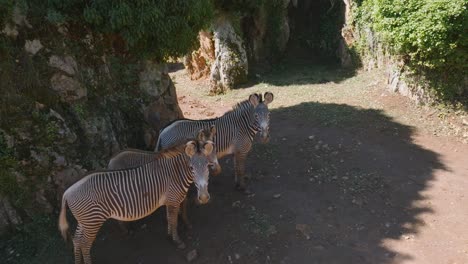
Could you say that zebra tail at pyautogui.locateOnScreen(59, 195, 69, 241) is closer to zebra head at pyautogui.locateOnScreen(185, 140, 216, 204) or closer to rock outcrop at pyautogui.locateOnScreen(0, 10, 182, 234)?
Answer: rock outcrop at pyautogui.locateOnScreen(0, 10, 182, 234)

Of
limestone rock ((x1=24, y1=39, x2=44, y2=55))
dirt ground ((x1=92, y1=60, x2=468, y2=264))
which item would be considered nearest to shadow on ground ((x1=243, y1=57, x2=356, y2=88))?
dirt ground ((x1=92, y1=60, x2=468, y2=264))

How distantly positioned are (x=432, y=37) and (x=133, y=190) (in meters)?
9.08

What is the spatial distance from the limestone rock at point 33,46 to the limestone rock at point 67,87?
59 centimetres

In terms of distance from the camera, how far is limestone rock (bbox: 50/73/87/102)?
7403 millimetres

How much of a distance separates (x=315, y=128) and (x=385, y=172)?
115 inches

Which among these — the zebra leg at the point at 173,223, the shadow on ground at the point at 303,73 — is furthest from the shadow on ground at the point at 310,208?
the shadow on ground at the point at 303,73

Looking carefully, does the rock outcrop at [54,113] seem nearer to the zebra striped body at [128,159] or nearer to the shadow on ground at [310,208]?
the zebra striped body at [128,159]

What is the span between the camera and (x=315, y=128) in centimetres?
1106

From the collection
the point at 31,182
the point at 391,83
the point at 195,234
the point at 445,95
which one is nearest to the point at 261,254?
the point at 195,234

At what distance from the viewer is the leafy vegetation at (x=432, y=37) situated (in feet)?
32.1

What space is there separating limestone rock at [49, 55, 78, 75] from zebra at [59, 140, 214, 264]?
9.71 ft

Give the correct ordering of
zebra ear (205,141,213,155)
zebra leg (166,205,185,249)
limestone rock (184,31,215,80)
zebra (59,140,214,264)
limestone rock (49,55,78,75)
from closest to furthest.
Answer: zebra (59,140,214,264) → zebra ear (205,141,213,155) → zebra leg (166,205,185,249) → limestone rock (49,55,78,75) → limestone rock (184,31,215,80)

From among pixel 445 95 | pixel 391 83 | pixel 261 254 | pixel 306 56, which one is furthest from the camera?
pixel 306 56

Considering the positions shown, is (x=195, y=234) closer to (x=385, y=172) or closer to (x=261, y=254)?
(x=261, y=254)
